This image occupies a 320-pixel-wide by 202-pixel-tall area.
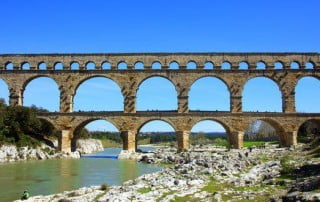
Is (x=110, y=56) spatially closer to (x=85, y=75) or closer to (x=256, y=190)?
(x=85, y=75)

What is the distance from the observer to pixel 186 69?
49875mm

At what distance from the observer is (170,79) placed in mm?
49750

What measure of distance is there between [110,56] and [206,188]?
3573cm

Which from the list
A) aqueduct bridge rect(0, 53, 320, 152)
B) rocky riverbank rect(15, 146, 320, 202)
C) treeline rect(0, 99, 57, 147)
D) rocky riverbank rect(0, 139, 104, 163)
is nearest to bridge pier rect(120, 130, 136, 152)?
aqueduct bridge rect(0, 53, 320, 152)

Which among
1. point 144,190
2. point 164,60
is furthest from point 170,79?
point 144,190

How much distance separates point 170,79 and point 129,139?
9067 millimetres

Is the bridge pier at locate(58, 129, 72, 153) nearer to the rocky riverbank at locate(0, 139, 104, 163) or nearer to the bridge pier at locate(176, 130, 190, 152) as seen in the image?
the rocky riverbank at locate(0, 139, 104, 163)

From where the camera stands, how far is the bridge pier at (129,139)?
4844 centimetres

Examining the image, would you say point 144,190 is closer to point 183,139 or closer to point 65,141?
point 183,139

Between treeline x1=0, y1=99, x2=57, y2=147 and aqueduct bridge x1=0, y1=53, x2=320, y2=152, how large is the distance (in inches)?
124

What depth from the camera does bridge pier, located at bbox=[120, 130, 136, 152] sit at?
48.4 meters

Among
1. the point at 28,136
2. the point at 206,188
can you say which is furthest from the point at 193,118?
the point at 206,188

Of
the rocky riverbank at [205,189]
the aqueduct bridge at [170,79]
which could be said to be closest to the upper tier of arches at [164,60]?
the aqueduct bridge at [170,79]

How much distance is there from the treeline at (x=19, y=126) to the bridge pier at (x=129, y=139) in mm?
9839
